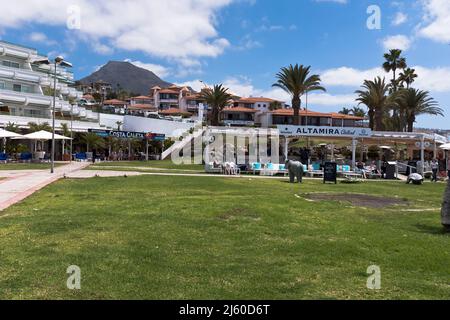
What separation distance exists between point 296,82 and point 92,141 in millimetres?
25085

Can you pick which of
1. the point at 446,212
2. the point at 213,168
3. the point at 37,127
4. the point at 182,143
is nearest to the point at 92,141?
the point at 37,127

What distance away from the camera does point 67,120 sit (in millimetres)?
56750

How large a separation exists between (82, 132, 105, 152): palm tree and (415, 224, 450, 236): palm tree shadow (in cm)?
4816

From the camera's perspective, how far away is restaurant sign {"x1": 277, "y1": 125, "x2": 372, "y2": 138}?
106ft

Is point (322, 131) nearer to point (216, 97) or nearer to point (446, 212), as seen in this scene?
point (446, 212)

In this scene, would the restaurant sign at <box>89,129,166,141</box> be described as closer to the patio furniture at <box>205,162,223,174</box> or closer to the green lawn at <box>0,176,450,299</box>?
the patio furniture at <box>205,162,223,174</box>

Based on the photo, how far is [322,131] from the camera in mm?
32844

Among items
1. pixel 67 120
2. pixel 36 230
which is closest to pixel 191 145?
pixel 67 120

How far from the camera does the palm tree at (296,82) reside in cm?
5216

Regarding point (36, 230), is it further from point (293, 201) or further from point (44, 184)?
point (44, 184)

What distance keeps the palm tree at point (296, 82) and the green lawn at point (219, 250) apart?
4128 cm

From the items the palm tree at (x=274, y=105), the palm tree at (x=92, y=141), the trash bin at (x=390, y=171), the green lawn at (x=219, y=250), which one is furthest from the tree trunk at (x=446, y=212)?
the palm tree at (x=274, y=105)
